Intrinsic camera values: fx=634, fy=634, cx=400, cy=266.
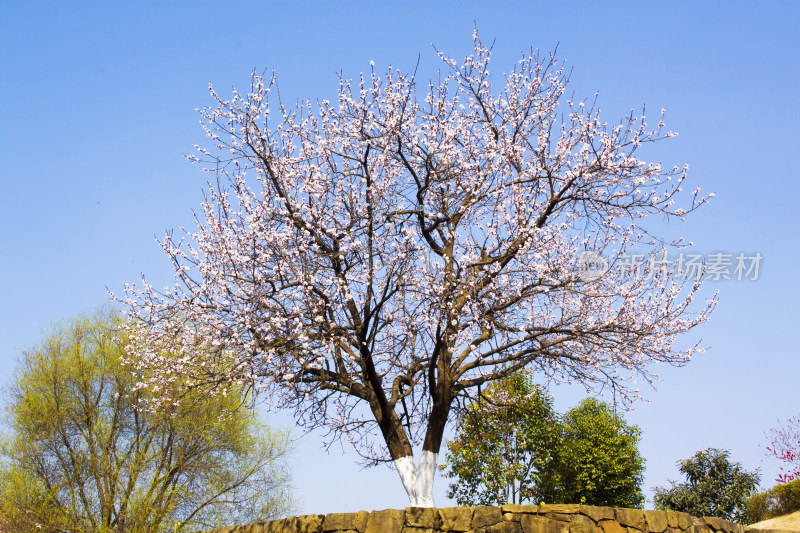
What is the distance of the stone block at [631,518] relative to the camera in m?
9.88

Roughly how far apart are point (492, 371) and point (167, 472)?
11.4 metres

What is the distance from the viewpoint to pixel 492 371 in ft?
41.8

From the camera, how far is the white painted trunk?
1136cm

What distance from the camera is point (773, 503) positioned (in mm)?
20000

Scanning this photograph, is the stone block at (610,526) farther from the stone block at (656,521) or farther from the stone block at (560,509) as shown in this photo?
the stone block at (656,521)

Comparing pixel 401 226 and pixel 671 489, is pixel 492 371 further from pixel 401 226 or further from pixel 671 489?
pixel 671 489

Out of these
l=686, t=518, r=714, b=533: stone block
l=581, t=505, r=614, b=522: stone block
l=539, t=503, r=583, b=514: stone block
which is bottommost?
l=686, t=518, r=714, b=533: stone block

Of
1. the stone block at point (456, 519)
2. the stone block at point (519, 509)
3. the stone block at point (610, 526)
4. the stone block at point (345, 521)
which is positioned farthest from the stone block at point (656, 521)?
the stone block at point (345, 521)

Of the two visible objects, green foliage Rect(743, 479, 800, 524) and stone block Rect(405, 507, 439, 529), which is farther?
green foliage Rect(743, 479, 800, 524)

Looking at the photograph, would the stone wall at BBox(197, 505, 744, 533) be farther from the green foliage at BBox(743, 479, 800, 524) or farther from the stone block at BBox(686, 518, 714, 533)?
the green foliage at BBox(743, 479, 800, 524)

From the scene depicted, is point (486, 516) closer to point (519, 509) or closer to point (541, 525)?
point (519, 509)

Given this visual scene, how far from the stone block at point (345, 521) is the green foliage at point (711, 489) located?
15.3m

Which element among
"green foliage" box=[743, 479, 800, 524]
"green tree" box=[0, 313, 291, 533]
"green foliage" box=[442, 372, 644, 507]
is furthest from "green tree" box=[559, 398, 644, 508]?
"green tree" box=[0, 313, 291, 533]

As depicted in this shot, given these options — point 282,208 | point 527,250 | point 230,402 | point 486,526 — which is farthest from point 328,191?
Answer: point 230,402
